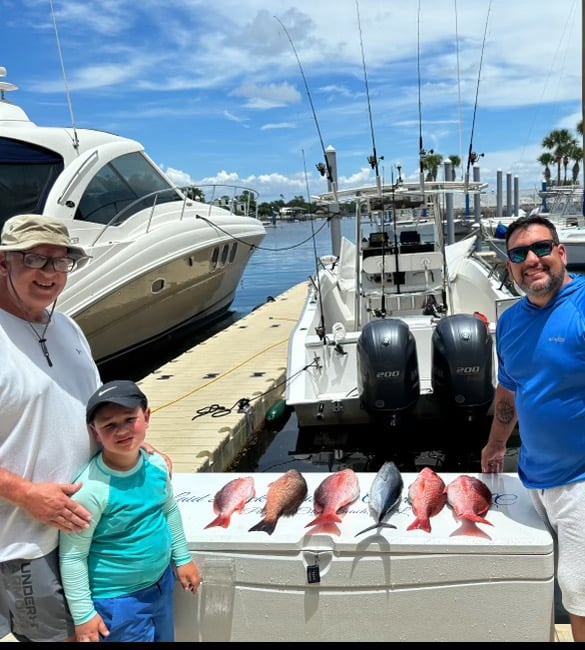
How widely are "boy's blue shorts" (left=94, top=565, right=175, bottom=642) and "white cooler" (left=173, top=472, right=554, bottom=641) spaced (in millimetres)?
266

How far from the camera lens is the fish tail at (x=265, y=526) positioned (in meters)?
2.15

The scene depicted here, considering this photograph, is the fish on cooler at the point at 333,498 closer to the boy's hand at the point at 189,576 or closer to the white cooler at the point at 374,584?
the white cooler at the point at 374,584

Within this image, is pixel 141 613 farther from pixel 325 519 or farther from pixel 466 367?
pixel 466 367

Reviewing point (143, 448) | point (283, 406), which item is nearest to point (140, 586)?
point (143, 448)

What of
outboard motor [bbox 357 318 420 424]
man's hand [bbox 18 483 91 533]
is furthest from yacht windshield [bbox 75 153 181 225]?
man's hand [bbox 18 483 91 533]

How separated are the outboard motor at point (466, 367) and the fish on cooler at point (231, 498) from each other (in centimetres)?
268

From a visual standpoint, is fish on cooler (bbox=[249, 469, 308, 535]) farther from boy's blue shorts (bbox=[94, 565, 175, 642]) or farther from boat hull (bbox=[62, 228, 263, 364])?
boat hull (bbox=[62, 228, 263, 364])

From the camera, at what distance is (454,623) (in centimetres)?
203

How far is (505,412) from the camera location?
2.39 meters

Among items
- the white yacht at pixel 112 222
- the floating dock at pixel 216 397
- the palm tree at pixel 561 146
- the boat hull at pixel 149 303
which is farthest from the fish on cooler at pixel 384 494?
the palm tree at pixel 561 146

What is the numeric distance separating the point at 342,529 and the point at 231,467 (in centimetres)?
359

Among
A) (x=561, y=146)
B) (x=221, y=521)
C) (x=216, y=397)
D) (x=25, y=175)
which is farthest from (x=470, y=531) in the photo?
(x=561, y=146)

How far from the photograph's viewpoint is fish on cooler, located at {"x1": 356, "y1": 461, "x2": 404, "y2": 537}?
2179 mm

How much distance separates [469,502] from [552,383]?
0.61m
